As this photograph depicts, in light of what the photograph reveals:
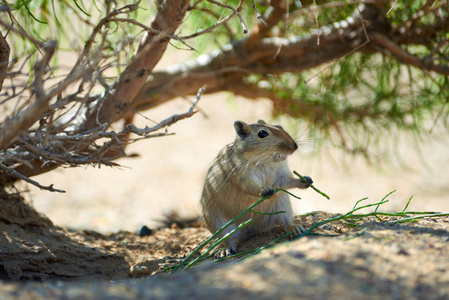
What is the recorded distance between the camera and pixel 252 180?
3291 mm

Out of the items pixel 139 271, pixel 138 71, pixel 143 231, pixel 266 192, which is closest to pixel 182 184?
pixel 143 231

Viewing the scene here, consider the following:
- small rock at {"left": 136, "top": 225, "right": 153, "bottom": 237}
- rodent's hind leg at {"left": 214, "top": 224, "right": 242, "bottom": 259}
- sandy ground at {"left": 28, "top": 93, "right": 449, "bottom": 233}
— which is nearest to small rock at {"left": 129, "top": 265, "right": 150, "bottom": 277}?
rodent's hind leg at {"left": 214, "top": 224, "right": 242, "bottom": 259}

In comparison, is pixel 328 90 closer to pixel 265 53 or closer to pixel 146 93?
pixel 265 53

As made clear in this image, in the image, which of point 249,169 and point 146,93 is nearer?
point 249,169

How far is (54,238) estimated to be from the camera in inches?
149

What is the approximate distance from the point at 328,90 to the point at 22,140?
3256mm

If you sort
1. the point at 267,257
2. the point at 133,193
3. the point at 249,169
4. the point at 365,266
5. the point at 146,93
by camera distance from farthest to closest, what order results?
the point at 133,193, the point at 146,93, the point at 249,169, the point at 267,257, the point at 365,266

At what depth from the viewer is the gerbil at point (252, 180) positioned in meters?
3.31

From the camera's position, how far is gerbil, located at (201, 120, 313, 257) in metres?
3.31

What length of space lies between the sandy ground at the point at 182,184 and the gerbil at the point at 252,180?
401cm

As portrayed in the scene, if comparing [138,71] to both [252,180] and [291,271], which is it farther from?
[291,271]

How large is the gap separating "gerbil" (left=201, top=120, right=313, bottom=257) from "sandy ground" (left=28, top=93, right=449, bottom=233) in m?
4.01

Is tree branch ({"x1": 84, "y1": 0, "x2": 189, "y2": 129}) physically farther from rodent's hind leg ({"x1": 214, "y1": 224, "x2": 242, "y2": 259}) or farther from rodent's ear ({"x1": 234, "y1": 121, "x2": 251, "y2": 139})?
rodent's hind leg ({"x1": 214, "y1": 224, "x2": 242, "y2": 259})

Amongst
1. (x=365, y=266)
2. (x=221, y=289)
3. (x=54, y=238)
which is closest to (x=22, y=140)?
(x=54, y=238)
